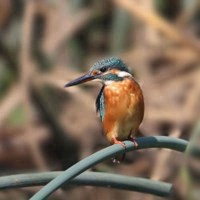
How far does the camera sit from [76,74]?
4.10 metres

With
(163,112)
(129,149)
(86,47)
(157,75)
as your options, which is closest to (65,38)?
(86,47)

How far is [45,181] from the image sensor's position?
60.6 inches

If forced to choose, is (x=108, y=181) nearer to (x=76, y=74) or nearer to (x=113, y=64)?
(x=113, y=64)

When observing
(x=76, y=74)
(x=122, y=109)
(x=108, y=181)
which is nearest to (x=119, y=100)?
(x=122, y=109)

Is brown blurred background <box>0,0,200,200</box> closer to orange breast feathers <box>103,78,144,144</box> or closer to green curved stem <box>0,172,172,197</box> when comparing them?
orange breast feathers <box>103,78,144,144</box>

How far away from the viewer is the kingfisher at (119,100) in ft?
6.16

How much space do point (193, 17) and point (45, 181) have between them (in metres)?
3.63

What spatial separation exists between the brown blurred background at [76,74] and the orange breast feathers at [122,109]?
1761 mm

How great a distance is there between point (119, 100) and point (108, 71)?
0.07 metres

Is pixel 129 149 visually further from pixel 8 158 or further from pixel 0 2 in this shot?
pixel 0 2

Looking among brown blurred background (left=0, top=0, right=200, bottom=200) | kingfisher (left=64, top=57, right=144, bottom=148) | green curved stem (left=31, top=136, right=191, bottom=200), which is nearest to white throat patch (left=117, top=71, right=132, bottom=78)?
kingfisher (left=64, top=57, right=144, bottom=148)

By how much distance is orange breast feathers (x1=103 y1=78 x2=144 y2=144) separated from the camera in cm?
188

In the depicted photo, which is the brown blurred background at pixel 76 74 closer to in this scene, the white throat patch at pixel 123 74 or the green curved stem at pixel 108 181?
the white throat patch at pixel 123 74

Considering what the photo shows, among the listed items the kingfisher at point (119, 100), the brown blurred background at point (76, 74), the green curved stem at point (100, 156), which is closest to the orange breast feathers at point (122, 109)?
the kingfisher at point (119, 100)
